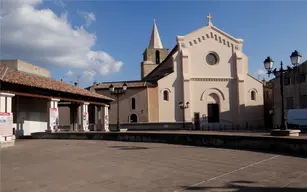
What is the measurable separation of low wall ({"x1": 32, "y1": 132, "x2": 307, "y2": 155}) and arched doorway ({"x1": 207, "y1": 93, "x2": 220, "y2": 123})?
76.5 feet

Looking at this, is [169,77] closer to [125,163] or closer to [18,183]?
[125,163]

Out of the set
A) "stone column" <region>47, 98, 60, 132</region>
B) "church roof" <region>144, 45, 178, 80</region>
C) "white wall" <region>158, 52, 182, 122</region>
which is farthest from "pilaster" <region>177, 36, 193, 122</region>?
"stone column" <region>47, 98, 60, 132</region>

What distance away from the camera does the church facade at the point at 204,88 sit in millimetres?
36344

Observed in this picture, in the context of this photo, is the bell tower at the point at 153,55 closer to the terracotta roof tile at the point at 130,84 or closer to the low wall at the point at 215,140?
the terracotta roof tile at the point at 130,84

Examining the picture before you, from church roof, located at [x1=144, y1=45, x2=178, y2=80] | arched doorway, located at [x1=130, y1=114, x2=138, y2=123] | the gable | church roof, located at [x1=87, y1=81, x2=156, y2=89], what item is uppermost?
the gable

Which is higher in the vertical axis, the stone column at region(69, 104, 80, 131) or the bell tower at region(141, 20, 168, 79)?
the bell tower at region(141, 20, 168, 79)

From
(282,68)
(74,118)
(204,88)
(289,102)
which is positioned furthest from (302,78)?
(74,118)

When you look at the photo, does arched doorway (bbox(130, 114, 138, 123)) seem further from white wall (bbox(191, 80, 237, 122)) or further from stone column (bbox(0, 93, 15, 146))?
stone column (bbox(0, 93, 15, 146))

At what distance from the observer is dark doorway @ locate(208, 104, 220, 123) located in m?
38.1

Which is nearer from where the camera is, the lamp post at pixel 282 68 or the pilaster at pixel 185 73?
the lamp post at pixel 282 68

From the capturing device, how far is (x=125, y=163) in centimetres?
819

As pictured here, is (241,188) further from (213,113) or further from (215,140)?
(213,113)

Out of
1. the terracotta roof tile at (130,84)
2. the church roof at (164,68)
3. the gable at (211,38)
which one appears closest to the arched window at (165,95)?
the terracotta roof tile at (130,84)

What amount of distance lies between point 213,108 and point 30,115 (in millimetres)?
25366
